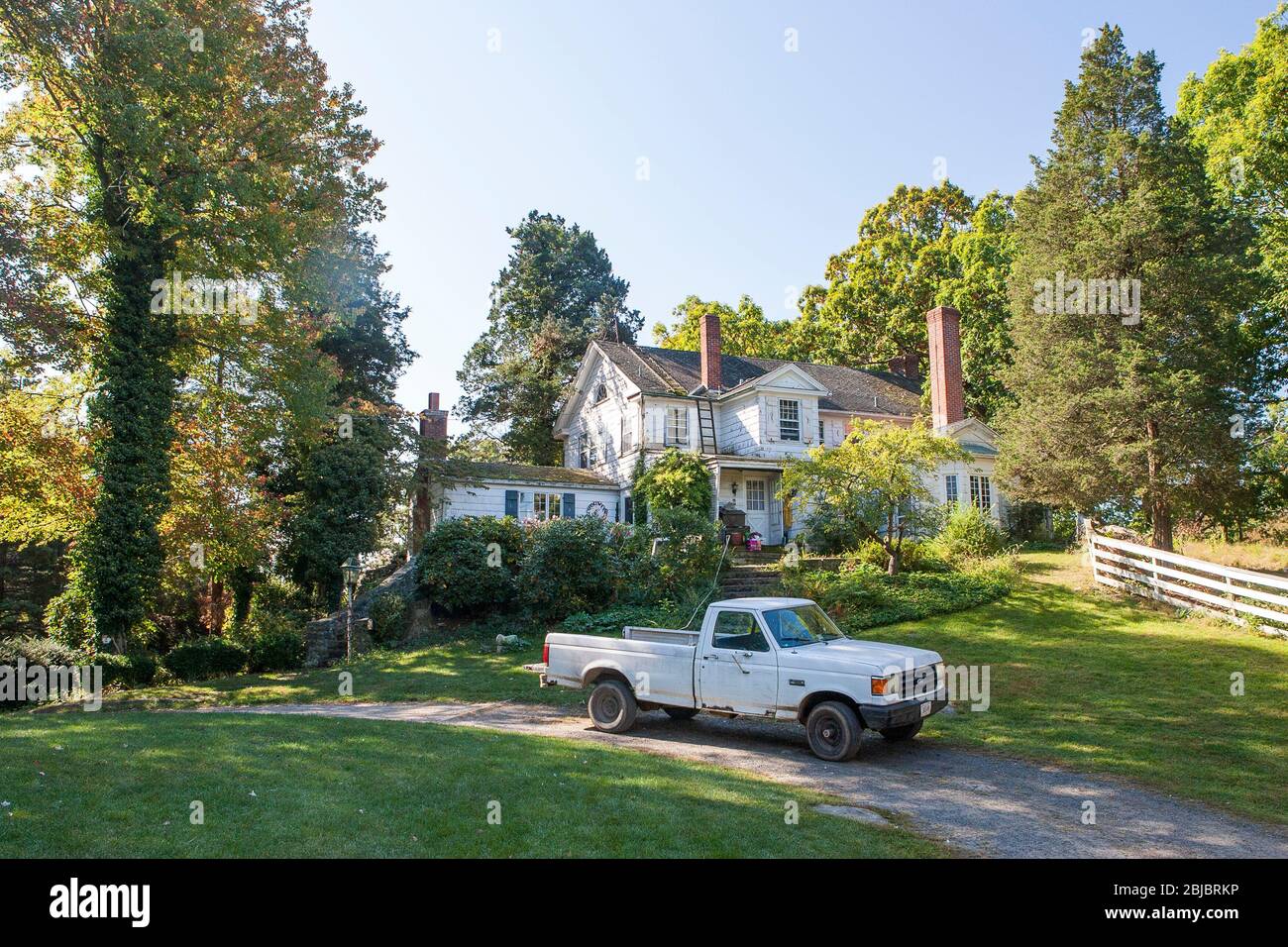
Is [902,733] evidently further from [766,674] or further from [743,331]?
[743,331]

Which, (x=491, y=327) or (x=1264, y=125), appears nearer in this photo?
(x=1264, y=125)

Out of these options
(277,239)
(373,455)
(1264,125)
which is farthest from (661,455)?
(1264,125)

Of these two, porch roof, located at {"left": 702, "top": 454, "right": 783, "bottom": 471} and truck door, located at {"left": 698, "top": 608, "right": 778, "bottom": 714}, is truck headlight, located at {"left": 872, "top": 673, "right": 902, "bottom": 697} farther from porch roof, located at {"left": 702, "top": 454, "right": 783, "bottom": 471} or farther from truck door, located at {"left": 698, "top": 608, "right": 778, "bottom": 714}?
porch roof, located at {"left": 702, "top": 454, "right": 783, "bottom": 471}

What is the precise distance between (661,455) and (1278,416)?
61.7 feet

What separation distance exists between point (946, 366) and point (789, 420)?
625 centimetres

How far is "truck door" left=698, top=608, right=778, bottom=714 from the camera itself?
9711 mm

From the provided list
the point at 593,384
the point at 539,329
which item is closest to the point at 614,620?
the point at 593,384

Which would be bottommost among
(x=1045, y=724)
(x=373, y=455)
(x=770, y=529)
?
(x=1045, y=724)

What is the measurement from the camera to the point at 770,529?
30531 mm

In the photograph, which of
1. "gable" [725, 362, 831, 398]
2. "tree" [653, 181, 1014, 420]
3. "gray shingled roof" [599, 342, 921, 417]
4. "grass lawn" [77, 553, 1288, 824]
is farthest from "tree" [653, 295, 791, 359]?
Result: "grass lawn" [77, 553, 1288, 824]

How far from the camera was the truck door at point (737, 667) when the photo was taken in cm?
971

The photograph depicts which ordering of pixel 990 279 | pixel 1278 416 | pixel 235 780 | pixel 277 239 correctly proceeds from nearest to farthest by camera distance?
pixel 235 780 < pixel 277 239 < pixel 1278 416 < pixel 990 279

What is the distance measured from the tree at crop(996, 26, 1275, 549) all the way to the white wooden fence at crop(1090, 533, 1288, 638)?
5.47ft

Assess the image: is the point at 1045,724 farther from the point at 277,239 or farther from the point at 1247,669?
the point at 277,239
